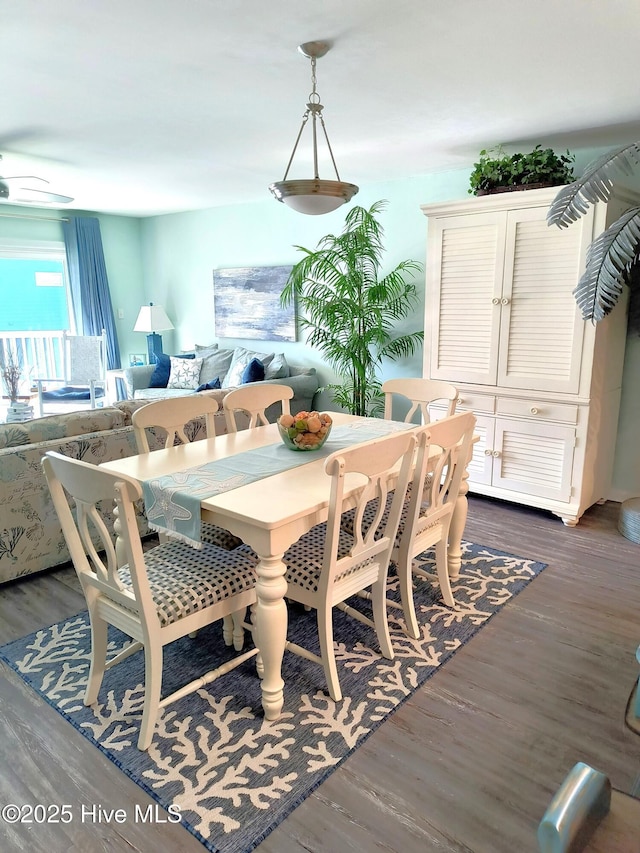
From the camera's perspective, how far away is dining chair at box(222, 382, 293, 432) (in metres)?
2.88

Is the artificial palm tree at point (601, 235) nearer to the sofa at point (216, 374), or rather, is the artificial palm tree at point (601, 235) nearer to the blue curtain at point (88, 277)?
the sofa at point (216, 374)

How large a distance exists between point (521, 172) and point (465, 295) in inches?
31.1

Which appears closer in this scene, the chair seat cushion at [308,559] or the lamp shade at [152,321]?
the chair seat cushion at [308,559]

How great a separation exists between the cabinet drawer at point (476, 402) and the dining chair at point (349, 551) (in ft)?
5.73

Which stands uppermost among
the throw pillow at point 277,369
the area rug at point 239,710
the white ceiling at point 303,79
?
the white ceiling at point 303,79

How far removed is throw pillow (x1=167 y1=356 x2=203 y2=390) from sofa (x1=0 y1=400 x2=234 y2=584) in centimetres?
267

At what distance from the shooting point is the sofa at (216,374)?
520 cm

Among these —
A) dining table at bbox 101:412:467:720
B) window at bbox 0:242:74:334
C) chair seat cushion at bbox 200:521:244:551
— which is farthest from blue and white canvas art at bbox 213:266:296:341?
chair seat cushion at bbox 200:521:244:551

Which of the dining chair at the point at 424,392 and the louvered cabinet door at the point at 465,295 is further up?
the louvered cabinet door at the point at 465,295

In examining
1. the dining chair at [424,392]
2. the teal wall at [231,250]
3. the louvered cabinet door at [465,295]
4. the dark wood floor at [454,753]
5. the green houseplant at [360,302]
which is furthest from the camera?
the green houseplant at [360,302]

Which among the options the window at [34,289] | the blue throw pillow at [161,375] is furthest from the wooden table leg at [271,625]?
the window at [34,289]

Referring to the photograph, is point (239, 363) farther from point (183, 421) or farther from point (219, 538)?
point (219, 538)

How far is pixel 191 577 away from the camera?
6.36 ft

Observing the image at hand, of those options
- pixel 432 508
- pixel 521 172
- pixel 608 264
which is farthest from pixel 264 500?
pixel 521 172
